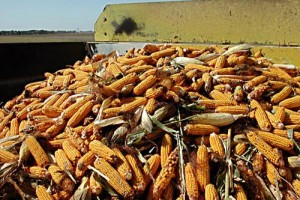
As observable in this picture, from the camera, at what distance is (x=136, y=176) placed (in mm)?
2496

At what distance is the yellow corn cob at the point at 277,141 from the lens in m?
2.62

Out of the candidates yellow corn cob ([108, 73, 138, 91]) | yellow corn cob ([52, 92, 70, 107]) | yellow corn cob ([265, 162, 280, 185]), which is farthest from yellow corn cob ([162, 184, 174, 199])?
yellow corn cob ([52, 92, 70, 107])

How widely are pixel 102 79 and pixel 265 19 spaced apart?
2.42m

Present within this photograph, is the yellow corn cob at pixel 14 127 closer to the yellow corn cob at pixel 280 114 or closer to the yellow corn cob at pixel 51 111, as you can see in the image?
the yellow corn cob at pixel 51 111

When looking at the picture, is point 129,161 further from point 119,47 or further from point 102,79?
point 119,47

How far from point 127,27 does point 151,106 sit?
348 centimetres

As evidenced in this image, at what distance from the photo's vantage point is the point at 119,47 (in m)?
5.73

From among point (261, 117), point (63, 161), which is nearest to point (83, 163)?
point (63, 161)

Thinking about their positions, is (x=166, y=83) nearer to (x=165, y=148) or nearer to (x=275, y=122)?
(x=165, y=148)

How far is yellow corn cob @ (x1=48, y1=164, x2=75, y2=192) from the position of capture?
2.50m

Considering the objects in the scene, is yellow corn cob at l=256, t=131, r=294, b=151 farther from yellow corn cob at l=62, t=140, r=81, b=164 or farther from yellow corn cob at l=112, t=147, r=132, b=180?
yellow corn cob at l=62, t=140, r=81, b=164

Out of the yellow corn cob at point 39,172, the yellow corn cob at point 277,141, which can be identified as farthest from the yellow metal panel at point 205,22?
the yellow corn cob at point 39,172

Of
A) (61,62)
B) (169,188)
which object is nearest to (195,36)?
(61,62)

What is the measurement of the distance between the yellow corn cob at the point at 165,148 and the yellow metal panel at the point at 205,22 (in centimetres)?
251
